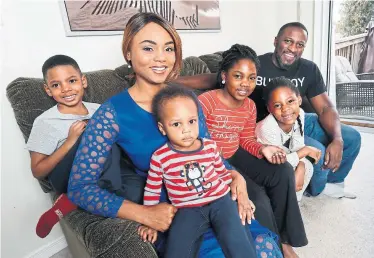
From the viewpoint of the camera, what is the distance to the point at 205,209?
887 mm

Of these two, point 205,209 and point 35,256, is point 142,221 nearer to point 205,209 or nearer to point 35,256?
point 205,209

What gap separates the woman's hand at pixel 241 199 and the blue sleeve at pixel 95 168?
0.42 meters

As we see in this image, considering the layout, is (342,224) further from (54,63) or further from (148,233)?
(54,63)

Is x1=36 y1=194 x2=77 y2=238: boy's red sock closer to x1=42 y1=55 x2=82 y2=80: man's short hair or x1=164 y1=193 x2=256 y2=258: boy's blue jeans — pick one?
x1=164 y1=193 x2=256 y2=258: boy's blue jeans

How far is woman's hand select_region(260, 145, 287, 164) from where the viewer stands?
1217 millimetres

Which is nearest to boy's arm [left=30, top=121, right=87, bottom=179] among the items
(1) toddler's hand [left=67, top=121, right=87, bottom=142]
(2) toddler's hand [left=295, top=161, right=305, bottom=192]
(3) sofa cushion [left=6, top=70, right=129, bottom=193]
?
(1) toddler's hand [left=67, top=121, right=87, bottom=142]

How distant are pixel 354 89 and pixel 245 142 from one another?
2.55 m

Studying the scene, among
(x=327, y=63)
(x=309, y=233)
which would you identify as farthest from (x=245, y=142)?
(x=327, y=63)

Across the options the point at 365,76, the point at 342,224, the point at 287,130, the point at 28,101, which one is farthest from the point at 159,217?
the point at 365,76

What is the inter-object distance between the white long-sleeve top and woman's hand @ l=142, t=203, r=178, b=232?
31.2 inches

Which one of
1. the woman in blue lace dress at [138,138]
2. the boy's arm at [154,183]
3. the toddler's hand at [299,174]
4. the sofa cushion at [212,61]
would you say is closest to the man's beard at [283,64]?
the sofa cushion at [212,61]

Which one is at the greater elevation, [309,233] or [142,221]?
[142,221]

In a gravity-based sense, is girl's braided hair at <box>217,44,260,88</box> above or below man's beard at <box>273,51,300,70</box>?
above

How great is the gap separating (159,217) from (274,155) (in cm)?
65
